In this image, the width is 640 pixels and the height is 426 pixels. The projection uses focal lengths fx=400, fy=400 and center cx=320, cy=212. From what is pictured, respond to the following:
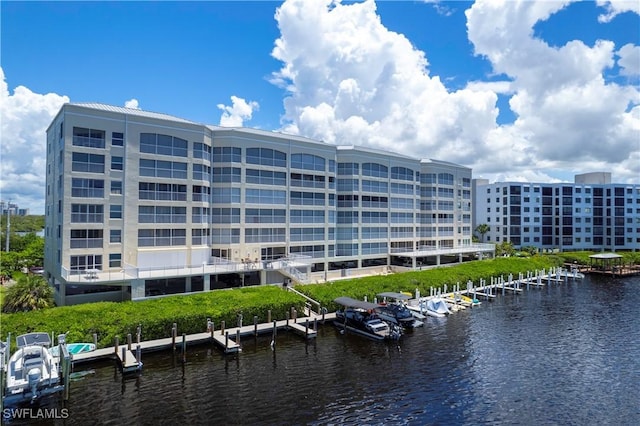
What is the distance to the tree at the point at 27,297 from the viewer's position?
38625 millimetres

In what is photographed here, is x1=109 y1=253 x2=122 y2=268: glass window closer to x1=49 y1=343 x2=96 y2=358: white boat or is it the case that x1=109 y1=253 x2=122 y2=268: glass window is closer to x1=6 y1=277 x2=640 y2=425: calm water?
x1=49 y1=343 x2=96 y2=358: white boat

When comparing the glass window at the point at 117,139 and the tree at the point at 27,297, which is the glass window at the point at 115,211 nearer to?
the glass window at the point at 117,139

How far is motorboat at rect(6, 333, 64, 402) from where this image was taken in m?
24.8

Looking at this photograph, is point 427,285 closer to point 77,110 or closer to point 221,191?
point 221,191

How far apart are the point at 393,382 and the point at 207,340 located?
17324 mm

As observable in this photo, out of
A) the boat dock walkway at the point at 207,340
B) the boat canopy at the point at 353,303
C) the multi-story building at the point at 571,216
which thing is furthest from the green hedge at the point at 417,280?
the multi-story building at the point at 571,216

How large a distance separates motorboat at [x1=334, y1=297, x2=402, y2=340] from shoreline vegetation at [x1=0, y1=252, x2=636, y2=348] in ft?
8.28

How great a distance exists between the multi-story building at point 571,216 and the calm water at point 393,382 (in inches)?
3180

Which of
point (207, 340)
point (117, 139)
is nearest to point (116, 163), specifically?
point (117, 139)

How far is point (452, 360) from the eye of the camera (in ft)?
111

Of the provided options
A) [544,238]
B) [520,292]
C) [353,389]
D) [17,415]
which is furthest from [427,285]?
[544,238]

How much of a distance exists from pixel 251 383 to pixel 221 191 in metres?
32.3

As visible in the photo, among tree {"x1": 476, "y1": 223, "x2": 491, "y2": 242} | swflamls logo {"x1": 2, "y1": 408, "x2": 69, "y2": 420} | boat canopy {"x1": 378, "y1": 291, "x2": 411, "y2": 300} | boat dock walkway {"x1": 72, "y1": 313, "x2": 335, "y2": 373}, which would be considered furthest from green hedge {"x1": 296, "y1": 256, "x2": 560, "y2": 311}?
tree {"x1": 476, "y1": 223, "x2": 491, "y2": 242}

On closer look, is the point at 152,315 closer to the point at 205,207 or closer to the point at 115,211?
the point at 115,211
